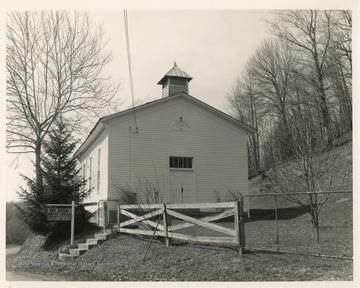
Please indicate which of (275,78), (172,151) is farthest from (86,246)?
(275,78)

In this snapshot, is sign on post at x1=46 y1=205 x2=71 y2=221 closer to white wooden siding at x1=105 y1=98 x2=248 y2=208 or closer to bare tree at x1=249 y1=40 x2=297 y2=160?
white wooden siding at x1=105 y1=98 x2=248 y2=208

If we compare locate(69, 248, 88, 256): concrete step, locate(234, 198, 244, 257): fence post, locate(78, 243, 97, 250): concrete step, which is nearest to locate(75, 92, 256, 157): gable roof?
locate(78, 243, 97, 250): concrete step

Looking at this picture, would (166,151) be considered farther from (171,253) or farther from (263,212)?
(171,253)

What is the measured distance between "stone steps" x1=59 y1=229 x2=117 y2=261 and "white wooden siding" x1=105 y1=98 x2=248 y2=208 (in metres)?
3.70

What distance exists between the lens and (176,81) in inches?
842

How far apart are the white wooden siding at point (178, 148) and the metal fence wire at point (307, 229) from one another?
2337mm

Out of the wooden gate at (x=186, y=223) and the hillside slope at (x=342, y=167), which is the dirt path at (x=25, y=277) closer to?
the wooden gate at (x=186, y=223)

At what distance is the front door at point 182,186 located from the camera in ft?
63.4

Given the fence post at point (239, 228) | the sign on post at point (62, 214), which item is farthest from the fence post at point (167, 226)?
the sign on post at point (62, 214)

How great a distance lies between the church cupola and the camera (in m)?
21.2

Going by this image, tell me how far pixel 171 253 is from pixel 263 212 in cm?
1192

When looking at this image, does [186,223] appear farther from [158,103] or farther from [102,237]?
[158,103]

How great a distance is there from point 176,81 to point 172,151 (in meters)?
3.90

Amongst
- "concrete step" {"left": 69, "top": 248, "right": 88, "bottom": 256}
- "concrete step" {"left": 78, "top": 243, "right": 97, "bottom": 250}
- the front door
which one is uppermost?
the front door
